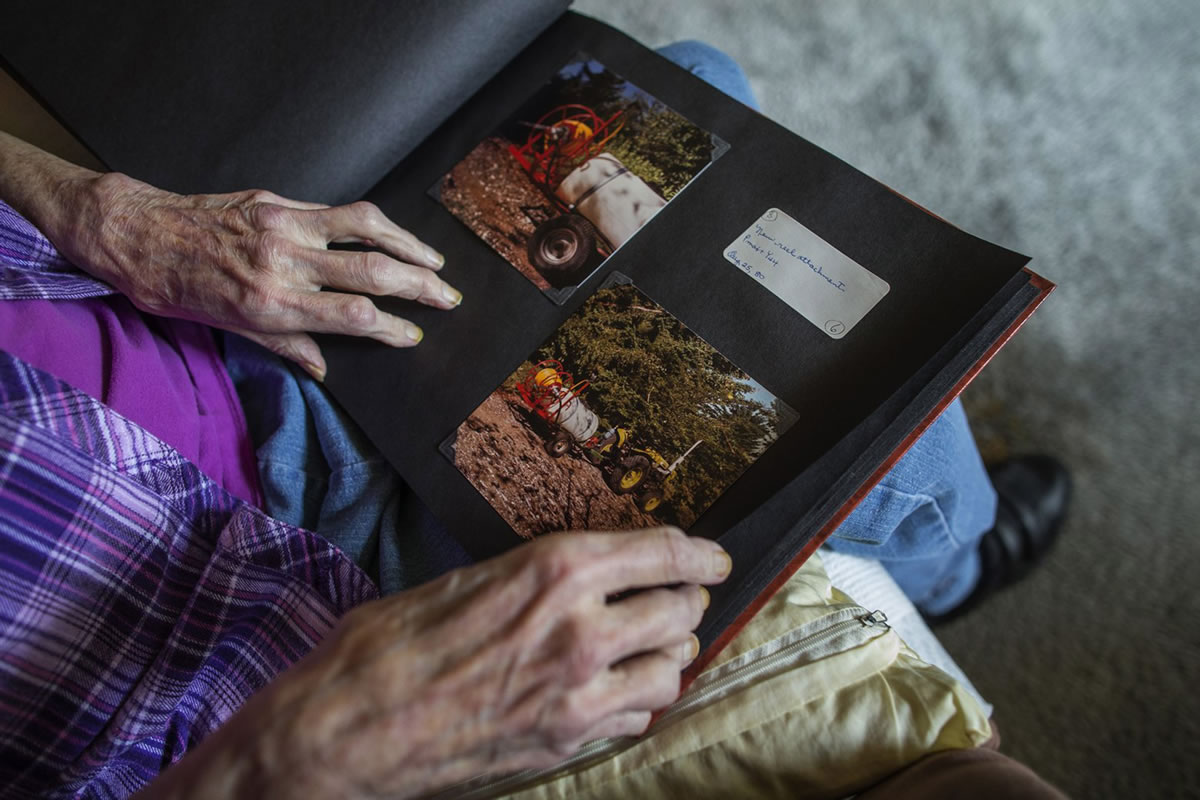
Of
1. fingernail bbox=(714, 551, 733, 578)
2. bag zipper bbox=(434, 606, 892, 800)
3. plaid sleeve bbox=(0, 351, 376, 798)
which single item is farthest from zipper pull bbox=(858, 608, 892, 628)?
plaid sleeve bbox=(0, 351, 376, 798)

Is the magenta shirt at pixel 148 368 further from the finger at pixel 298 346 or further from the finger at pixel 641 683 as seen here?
the finger at pixel 641 683

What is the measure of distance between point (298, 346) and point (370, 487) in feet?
0.47

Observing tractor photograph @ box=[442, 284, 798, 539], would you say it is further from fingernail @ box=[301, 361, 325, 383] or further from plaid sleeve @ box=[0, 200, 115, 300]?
plaid sleeve @ box=[0, 200, 115, 300]

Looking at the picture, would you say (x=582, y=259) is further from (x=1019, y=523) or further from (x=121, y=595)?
(x=1019, y=523)

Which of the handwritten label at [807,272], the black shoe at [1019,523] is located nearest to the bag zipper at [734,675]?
the handwritten label at [807,272]

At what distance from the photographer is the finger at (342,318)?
62cm

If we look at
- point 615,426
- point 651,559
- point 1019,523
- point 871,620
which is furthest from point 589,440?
point 1019,523

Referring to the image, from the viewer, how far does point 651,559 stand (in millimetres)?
452

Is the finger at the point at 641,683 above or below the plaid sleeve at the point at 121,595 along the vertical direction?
above

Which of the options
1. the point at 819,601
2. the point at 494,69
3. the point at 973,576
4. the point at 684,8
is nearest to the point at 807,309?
the point at 819,601

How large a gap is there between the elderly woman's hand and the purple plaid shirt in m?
0.04

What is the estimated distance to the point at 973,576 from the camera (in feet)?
3.28

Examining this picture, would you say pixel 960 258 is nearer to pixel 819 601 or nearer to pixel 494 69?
pixel 819 601

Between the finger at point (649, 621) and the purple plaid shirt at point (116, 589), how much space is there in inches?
10.2
